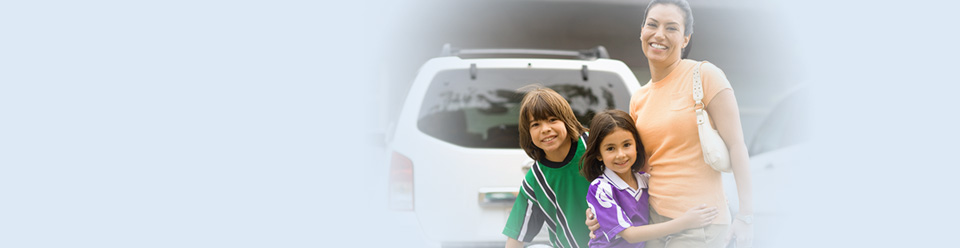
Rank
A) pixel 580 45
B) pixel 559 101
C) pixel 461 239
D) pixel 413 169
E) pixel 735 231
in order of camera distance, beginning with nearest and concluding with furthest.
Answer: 1. pixel 735 231
2. pixel 559 101
3. pixel 461 239
4. pixel 413 169
5. pixel 580 45

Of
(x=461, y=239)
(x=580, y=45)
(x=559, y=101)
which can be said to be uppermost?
(x=580, y=45)

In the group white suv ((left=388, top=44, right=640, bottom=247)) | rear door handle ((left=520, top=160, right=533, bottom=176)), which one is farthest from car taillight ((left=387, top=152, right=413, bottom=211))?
rear door handle ((left=520, top=160, right=533, bottom=176))

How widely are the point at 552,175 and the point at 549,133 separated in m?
0.13

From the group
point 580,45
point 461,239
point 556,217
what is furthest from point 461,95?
point 580,45

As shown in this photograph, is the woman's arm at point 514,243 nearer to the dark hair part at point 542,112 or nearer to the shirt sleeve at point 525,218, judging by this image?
the shirt sleeve at point 525,218

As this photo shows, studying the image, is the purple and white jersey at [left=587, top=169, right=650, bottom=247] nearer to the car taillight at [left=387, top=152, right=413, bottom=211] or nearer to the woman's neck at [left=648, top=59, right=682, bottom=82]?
the woman's neck at [left=648, top=59, right=682, bottom=82]

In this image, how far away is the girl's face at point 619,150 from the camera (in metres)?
1.78

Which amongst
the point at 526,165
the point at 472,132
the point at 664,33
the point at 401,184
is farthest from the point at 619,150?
→ the point at 401,184

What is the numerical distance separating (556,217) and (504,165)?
2.86ft

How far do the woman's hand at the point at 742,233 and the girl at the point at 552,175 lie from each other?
0.38 meters

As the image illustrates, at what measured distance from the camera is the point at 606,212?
1794 millimetres

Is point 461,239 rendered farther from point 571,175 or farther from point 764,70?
point 764,70

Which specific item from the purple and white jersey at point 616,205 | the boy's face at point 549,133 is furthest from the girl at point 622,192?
the boy's face at point 549,133

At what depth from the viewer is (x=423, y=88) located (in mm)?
3131
